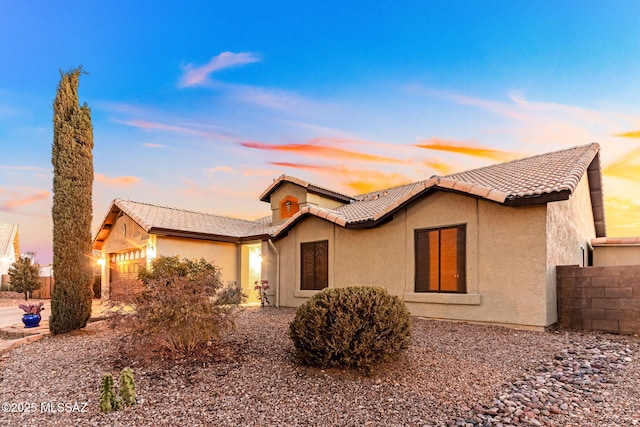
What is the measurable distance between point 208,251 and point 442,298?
10.4m

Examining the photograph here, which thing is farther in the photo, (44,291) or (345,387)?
(44,291)

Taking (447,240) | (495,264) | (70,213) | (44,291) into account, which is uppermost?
(70,213)

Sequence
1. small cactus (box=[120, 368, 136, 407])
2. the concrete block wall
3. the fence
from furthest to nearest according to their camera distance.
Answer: the fence, the concrete block wall, small cactus (box=[120, 368, 136, 407])

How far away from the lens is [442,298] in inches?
376

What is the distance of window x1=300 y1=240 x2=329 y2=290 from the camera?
12.6 metres

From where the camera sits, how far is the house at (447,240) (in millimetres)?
8422

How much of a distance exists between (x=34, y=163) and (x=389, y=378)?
53.5 ft

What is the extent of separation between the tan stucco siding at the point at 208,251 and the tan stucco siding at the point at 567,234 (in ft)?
38.6

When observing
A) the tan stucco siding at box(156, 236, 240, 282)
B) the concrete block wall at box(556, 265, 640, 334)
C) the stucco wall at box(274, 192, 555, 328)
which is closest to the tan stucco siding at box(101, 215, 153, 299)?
the tan stucco siding at box(156, 236, 240, 282)

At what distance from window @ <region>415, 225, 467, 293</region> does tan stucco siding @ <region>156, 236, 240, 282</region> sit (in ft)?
28.7

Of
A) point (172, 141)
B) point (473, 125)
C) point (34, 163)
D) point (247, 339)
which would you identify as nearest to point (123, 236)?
point (34, 163)

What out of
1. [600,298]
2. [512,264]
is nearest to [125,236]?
[512,264]

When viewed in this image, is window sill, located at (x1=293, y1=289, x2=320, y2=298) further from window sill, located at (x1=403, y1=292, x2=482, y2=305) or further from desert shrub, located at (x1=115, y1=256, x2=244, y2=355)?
desert shrub, located at (x1=115, y1=256, x2=244, y2=355)

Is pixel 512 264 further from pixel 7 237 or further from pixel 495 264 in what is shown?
pixel 7 237
